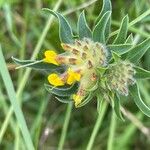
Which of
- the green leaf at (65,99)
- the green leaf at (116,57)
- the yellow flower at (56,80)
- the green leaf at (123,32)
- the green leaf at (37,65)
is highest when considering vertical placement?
the green leaf at (123,32)

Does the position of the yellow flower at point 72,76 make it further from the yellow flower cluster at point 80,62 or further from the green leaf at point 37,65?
the green leaf at point 37,65

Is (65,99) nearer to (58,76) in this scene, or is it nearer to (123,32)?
(58,76)

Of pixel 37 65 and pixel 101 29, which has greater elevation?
pixel 101 29

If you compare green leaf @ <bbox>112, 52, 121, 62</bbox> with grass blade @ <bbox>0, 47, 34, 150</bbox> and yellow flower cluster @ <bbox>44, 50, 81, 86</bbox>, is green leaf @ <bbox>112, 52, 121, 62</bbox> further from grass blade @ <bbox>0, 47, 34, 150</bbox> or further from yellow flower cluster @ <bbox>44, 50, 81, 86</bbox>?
grass blade @ <bbox>0, 47, 34, 150</bbox>

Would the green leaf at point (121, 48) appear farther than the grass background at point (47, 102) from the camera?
No

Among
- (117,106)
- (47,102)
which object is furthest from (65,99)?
(47,102)

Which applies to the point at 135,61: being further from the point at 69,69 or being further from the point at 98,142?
the point at 98,142

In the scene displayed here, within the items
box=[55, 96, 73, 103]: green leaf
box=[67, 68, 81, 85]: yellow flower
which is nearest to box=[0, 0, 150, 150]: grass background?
box=[55, 96, 73, 103]: green leaf

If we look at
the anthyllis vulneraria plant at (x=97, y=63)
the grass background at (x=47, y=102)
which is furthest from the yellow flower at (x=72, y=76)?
the grass background at (x=47, y=102)

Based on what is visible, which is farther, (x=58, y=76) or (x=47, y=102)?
(x=47, y=102)
